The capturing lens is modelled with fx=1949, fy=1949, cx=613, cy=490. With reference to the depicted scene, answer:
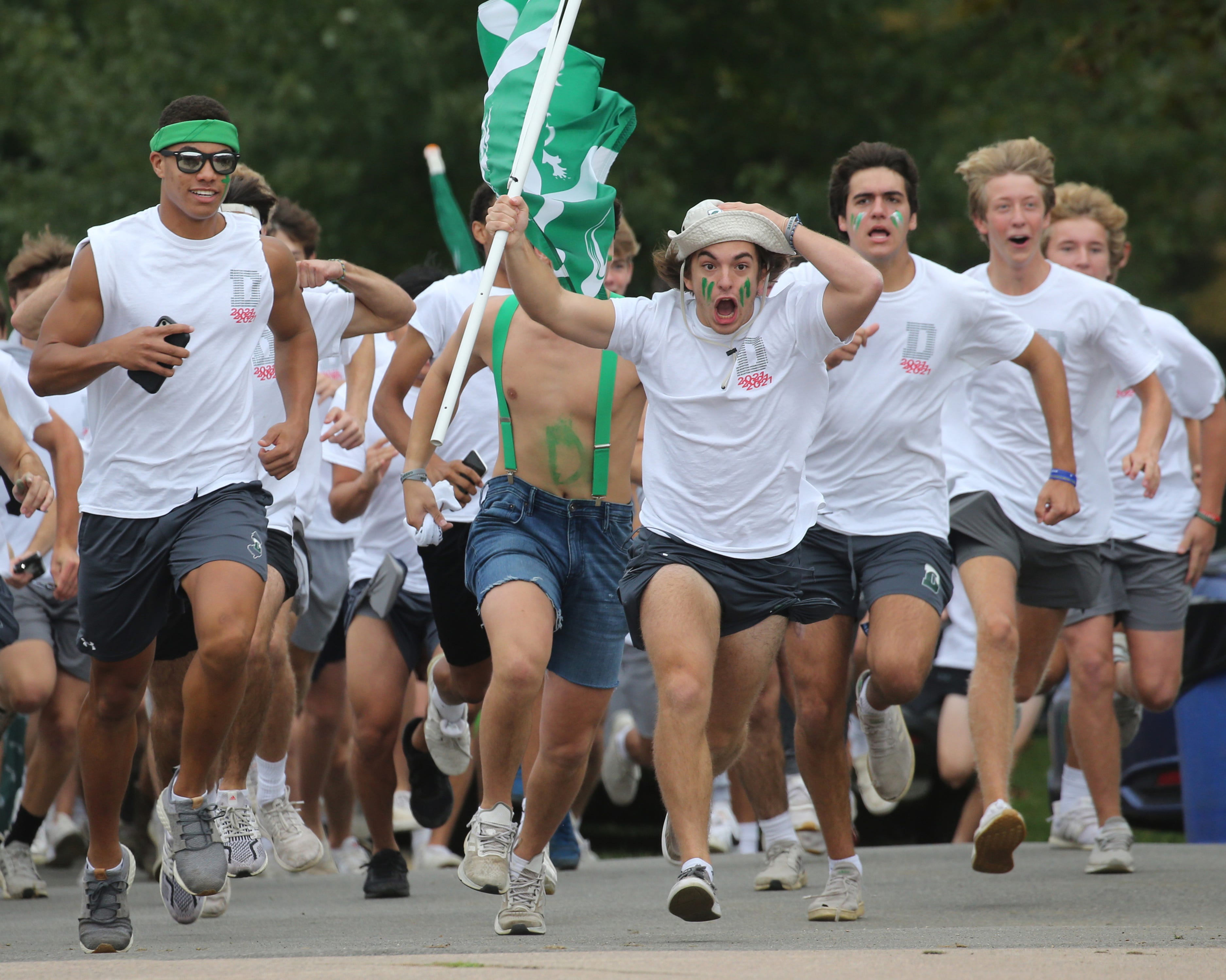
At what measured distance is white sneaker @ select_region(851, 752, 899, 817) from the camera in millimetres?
8641

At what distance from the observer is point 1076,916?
23.0 feet

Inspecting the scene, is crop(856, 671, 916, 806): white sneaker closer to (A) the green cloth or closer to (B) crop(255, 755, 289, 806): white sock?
(B) crop(255, 755, 289, 806): white sock

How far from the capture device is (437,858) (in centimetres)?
1076

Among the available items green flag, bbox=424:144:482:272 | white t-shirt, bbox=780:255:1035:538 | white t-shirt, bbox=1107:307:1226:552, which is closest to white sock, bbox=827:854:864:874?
white t-shirt, bbox=780:255:1035:538

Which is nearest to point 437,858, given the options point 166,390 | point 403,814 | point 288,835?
point 403,814

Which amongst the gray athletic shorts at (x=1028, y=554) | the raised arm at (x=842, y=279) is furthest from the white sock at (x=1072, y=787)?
the raised arm at (x=842, y=279)

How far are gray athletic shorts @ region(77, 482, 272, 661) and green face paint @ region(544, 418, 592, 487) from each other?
41.0 inches

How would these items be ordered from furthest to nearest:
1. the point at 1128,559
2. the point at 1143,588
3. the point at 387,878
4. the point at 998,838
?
the point at 1128,559, the point at 1143,588, the point at 387,878, the point at 998,838

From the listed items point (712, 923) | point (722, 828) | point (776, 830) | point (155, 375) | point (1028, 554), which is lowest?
point (712, 923)

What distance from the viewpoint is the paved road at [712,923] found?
5.63 metres

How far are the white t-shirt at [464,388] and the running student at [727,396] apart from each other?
113 centimetres

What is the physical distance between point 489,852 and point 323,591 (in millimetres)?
3576

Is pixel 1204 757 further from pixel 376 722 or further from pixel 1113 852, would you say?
pixel 376 722

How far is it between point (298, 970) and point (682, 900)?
1.28 meters
